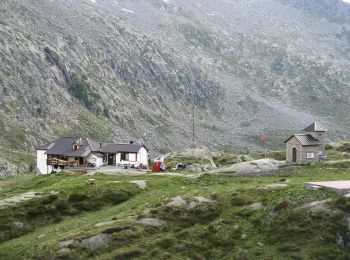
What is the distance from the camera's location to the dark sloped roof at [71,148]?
3979 inches

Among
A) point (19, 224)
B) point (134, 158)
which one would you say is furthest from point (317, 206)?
point (134, 158)

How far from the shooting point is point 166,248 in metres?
42.5

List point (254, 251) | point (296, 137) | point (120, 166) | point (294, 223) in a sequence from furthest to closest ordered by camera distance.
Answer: point (120, 166)
point (296, 137)
point (294, 223)
point (254, 251)

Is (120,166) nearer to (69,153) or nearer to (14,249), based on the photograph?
(69,153)

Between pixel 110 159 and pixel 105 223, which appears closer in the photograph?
pixel 105 223

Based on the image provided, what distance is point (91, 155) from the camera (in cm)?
10075

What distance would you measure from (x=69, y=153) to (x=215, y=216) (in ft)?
202

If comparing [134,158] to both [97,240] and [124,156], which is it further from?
[97,240]

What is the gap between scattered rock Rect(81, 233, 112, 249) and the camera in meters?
43.9

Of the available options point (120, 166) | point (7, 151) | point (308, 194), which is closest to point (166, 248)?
point (308, 194)

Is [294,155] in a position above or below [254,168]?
above

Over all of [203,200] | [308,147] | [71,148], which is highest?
[308,147]

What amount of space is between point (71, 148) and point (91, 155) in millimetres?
6573

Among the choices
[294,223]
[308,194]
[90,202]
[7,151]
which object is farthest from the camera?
[7,151]
